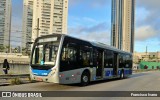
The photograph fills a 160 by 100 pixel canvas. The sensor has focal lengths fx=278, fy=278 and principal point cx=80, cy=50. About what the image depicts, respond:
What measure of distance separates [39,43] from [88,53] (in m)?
3.92

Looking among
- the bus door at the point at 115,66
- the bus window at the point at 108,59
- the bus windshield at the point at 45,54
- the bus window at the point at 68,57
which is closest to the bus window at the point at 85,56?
the bus window at the point at 68,57

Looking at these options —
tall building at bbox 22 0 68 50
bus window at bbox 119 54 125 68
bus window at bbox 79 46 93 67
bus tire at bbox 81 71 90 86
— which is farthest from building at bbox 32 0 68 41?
bus tire at bbox 81 71 90 86

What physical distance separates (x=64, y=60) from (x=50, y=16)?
114 feet

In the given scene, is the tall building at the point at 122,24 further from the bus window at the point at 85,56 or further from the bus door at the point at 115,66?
the bus window at the point at 85,56

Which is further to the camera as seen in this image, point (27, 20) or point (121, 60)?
point (27, 20)

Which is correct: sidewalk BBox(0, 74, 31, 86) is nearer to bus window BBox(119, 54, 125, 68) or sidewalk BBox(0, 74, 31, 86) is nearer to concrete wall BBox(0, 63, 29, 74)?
bus window BBox(119, 54, 125, 68)

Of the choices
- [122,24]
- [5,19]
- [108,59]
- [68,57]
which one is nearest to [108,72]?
[108,59]

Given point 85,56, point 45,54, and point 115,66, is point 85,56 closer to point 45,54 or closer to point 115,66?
point 45,54

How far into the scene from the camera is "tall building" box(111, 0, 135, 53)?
3263 inches

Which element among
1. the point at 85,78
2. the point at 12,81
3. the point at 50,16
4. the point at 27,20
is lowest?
the point at 12,81

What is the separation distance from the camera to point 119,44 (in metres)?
82.3

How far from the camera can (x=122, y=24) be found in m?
84.4

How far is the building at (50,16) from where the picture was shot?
4887 centimetres

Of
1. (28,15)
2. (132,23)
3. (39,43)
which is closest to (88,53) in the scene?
(39,43)
